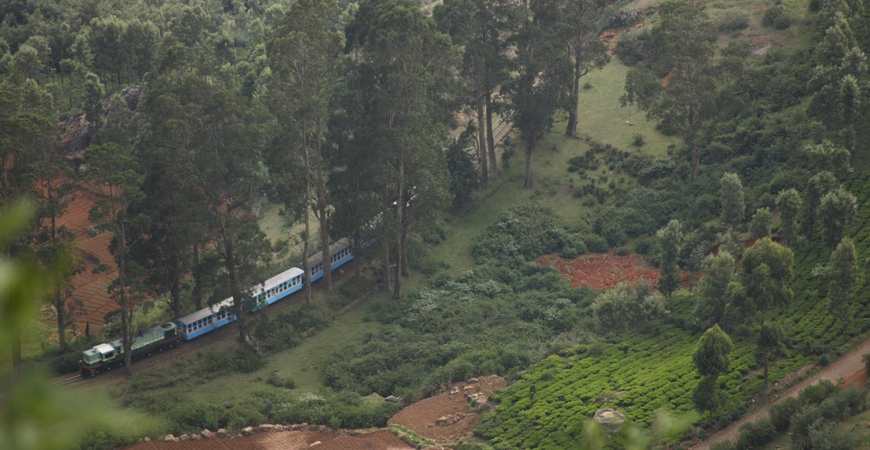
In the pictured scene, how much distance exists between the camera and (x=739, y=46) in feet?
211

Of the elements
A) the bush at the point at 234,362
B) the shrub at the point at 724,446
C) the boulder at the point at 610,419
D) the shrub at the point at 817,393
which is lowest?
the shrub at the point at 724,446

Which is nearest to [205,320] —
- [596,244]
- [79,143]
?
[596,244]

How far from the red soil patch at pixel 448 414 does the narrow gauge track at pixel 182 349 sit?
12.6 meters

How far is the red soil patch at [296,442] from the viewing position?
40.5 meters

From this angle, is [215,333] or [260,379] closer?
[260,379]

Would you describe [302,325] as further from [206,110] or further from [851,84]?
[851,84]

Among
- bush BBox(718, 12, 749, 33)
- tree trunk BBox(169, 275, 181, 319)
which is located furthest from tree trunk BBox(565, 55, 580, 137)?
tree trunk BBox(169, 275, 181, 319)

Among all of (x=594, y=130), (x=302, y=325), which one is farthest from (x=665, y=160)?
(x=302, y=325)

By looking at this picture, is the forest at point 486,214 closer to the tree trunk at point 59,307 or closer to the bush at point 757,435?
the bush at point 757,435

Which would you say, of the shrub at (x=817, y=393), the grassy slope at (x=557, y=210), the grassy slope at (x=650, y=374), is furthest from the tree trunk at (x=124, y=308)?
the shrub at (x=817, y=393)

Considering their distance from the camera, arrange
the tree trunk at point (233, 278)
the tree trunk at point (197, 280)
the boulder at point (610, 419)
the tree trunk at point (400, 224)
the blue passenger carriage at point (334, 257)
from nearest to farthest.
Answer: the boulder at point (610, 419) → the tree trunk at point (233, 278) → the tree trunk at point (197, 280) → the tree trunk at point (400, 224) → the blue passenger carriage at point (334, 257)

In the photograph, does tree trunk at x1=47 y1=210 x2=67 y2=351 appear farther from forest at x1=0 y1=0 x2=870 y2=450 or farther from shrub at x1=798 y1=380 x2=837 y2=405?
shrub at x1=798 y1=380 x2=837 y2=405

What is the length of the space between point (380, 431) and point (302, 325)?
39.3 ft

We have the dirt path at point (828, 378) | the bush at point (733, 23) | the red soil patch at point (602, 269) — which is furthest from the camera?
the bush at point (733, 23)
